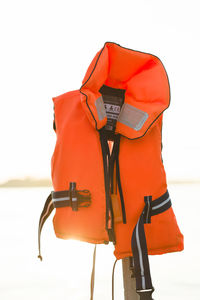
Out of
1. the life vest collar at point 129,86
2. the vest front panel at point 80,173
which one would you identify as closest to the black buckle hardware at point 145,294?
the vest front panel at point 80,173

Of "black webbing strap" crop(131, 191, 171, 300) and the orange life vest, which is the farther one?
the orange life vest

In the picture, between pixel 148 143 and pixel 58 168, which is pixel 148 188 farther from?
pixel 58 168

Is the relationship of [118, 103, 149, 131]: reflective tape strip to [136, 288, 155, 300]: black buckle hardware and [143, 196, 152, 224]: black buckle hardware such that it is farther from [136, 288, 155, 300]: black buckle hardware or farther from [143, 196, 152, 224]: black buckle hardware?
[136, 288, 155, 300]: black buckle hardware

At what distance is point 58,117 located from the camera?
1.96 meters

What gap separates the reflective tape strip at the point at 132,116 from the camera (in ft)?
5.99

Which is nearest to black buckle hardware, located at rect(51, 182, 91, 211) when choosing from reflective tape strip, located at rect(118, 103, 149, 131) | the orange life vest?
the orange life vest

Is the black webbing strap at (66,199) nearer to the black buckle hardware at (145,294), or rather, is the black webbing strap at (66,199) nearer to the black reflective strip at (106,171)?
the black reflective strip at (106,171)

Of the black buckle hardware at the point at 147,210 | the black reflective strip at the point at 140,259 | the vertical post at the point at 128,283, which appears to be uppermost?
the black buckle hardware at the point at 147,210

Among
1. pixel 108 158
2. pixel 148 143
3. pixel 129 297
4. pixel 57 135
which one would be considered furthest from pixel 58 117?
pixel 129 297

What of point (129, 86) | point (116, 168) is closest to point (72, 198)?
point (116, 168)

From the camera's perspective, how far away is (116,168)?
1814mm

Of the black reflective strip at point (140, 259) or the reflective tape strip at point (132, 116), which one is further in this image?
the reflective tape strip at point (132, 116)

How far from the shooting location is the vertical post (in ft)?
5.94

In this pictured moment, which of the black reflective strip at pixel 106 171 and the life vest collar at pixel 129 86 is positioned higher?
the life vest collar at pixel 129 86
